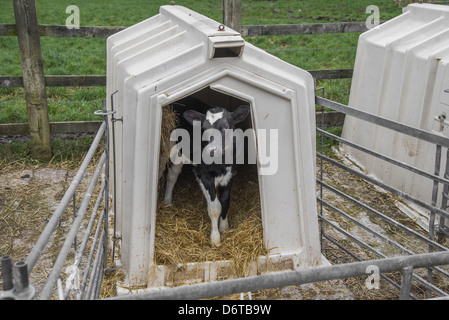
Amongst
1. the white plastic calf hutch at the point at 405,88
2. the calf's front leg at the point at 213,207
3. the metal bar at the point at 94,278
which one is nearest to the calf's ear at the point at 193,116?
the calf's front leg at the point at 213,207

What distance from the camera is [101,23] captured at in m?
14.2

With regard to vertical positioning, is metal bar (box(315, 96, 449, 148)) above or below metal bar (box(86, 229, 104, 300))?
above

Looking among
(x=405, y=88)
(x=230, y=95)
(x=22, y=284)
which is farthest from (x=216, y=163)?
(x=405, y=88)

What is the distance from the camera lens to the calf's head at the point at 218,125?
13.1 ft

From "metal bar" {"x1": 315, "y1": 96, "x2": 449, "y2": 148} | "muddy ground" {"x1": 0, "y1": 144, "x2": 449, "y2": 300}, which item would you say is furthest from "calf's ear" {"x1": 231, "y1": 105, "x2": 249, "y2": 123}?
"muddy ground" {"x1": 0, "y1": 144, "x2": 449, "y2": 300}

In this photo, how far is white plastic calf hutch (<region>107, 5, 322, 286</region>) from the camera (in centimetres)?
362

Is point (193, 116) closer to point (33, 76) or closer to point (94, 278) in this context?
point (94, 278)

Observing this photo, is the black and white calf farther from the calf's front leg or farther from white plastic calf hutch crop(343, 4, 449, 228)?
white plastic calf hutch crop(343, 4, 449, 228)

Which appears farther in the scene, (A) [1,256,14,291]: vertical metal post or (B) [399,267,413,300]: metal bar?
(B) [399,267,413,300]: metal bar

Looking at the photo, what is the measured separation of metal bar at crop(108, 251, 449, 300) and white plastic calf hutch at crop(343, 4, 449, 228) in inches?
133

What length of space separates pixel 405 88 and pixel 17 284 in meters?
4.95

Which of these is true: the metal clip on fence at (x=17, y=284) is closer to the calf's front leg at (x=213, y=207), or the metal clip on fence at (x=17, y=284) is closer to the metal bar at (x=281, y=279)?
the metal bar at (x=281, y=279)
